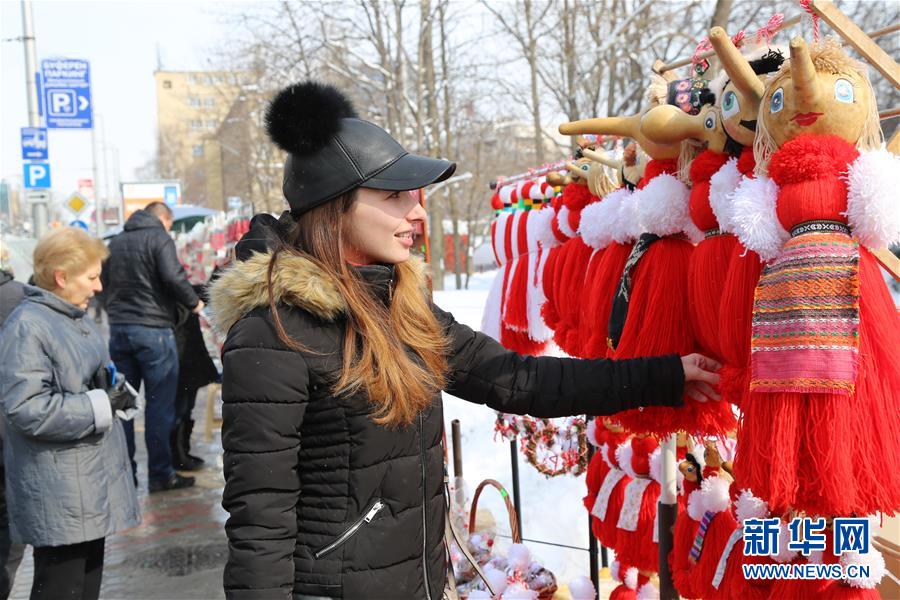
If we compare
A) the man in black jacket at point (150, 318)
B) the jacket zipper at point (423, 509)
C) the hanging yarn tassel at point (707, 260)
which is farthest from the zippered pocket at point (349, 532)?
the man in black jacket at point (150, 318)

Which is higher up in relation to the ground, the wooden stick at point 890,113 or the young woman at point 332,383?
the wooden stick at point 890,113

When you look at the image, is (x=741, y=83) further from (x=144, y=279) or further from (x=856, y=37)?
(x=144, y=279)

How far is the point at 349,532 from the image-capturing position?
1.65m

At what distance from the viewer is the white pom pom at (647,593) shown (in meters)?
2.82

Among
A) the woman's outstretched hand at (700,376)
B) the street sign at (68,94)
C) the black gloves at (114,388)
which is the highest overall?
Answer: the street sign at (68,94)

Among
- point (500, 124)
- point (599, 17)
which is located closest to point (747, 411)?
point (599, 17)

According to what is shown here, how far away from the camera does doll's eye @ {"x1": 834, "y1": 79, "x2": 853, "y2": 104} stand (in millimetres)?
1632

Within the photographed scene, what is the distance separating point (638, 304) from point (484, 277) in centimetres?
2832

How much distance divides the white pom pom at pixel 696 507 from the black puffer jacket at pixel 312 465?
85 centimetres

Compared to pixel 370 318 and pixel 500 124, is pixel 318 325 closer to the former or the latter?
pixel 370 318

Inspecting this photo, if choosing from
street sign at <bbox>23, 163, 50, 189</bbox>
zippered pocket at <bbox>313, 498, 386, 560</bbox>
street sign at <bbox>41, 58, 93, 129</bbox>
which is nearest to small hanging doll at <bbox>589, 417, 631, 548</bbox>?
zippered pocket at <bbox>313, 498, 386, 560</bbox>

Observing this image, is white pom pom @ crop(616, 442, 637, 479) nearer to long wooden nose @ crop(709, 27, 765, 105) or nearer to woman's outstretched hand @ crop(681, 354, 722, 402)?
woman's outstretched hand @ crop(681, 354, 722, 402)

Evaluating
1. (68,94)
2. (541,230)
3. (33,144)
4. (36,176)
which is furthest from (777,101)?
(68,94)

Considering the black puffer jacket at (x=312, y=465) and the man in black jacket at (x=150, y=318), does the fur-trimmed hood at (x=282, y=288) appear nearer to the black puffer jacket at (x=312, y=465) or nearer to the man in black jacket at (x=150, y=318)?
the black puffer jacket at (x=312, y=465)
